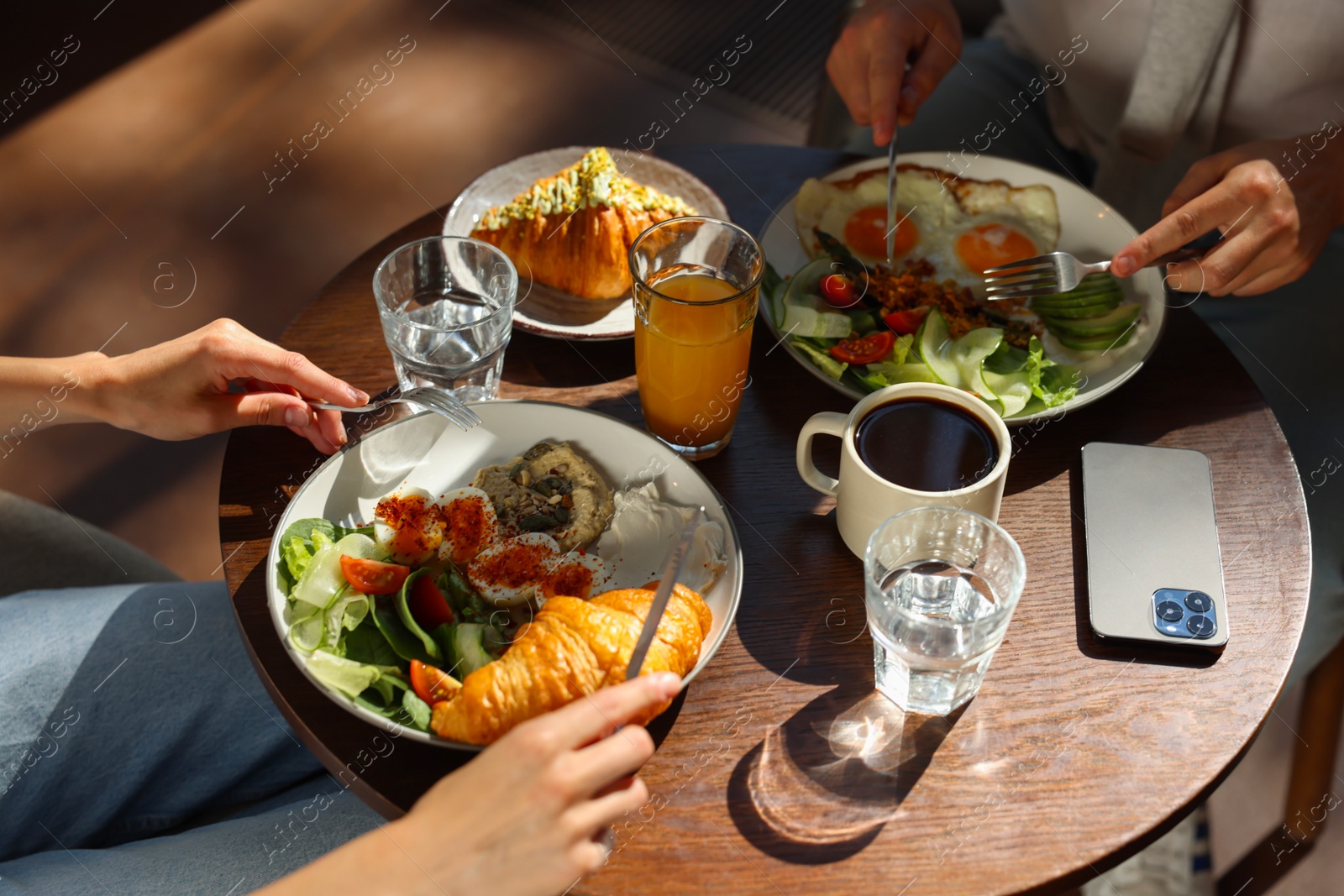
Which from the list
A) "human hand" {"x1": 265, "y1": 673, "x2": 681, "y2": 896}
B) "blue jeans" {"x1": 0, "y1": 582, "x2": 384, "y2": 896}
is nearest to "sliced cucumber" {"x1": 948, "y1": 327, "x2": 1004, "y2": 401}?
"human hand" {"x1": 265, "y1": 673, "x2": 681, "y2": 896}

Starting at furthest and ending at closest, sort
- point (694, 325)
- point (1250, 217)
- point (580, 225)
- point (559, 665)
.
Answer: point (580, 225) < point (1250, 217) < point (694, 325) < point (559, 665)

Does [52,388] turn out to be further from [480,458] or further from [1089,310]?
[1089,310]

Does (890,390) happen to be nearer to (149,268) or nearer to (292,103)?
(149,268)

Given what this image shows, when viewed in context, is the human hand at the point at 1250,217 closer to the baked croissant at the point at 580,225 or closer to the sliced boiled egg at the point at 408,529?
the baked croissant at the point at 580,225

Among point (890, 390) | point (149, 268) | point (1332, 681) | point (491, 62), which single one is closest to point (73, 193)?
point (149, 268)

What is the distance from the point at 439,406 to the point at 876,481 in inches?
20.9

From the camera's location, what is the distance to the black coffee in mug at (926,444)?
111 cm

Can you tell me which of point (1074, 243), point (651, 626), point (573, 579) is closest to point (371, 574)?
point (573, 579)

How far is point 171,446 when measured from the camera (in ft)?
8.63

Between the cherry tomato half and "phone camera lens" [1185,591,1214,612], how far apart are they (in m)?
0.59

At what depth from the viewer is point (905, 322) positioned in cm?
144

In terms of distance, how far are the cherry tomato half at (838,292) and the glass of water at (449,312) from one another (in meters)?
0.44

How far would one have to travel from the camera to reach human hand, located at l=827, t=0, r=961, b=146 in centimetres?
167

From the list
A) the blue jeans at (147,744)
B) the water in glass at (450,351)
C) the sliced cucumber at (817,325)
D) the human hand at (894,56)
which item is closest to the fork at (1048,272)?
the sliced cucumber at (817,325)
